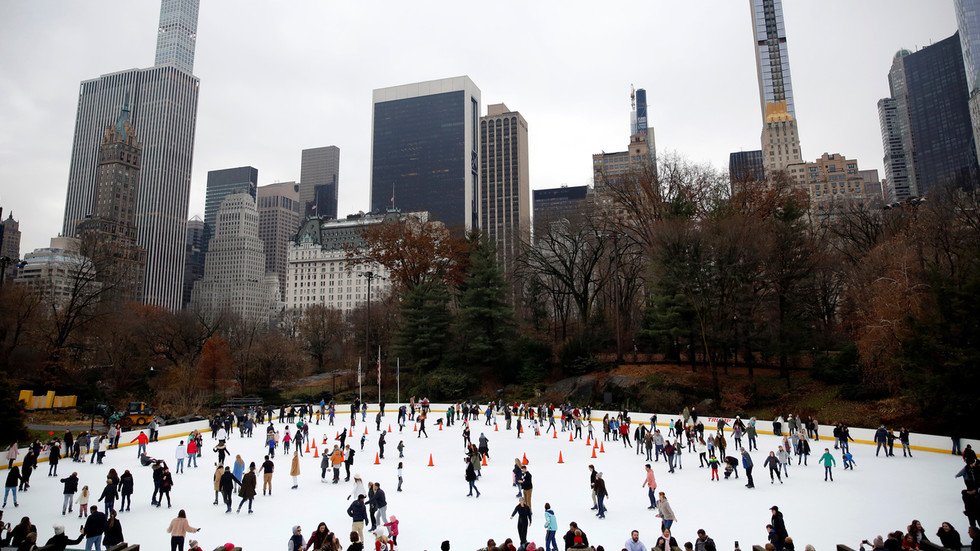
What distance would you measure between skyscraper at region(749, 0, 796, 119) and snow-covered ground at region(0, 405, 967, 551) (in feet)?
577

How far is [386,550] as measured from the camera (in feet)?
35.6

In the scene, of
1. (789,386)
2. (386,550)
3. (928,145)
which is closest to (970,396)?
(789,386)

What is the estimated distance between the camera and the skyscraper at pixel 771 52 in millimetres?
171875

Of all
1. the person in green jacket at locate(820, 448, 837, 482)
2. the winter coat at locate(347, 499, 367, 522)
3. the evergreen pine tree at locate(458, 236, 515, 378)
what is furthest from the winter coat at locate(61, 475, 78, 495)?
the evergreen pine tree at locate(458, 236, 515, 378)

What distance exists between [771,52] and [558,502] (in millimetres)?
195381

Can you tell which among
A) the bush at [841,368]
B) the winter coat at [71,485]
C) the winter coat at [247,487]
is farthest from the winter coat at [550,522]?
the bush at [841,368]

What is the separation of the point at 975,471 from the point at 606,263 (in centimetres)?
3881

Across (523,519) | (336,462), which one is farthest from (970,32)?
(523,519)

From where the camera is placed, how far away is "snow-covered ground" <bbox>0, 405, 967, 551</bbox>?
1314cm

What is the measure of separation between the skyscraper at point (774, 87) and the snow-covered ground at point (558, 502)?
155 meters

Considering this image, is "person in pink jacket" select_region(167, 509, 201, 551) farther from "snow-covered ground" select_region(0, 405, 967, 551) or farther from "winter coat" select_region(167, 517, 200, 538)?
"snow-covered ground" select_region(0, 405, 967, 551)

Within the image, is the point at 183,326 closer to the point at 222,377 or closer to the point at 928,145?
the point at 222,377

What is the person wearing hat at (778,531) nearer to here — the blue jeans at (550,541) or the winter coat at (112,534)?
the blue jeans at (550,541)

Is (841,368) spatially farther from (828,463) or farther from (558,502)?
(558,502)
